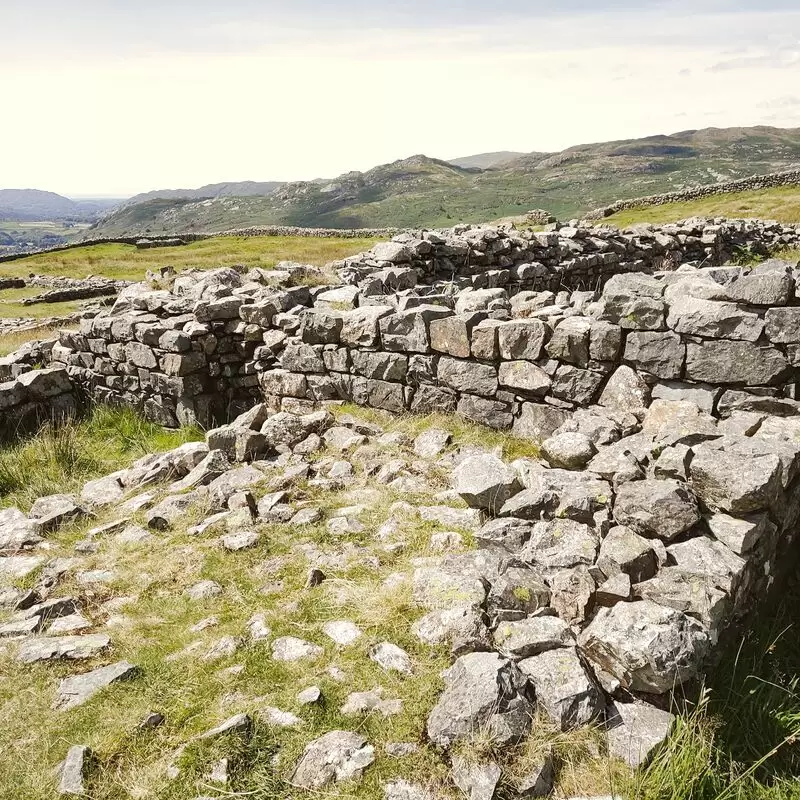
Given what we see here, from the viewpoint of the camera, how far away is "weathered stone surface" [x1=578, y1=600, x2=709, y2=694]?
3375 millimetres

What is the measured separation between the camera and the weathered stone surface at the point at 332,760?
320 cm

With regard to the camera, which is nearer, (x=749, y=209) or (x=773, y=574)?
(x=773, y=574)

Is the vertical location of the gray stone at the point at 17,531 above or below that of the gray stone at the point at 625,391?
below

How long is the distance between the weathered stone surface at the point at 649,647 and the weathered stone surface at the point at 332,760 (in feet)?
4.63

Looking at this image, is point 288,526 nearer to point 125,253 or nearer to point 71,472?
point 71,472

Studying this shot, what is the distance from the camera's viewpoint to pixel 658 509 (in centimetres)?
430

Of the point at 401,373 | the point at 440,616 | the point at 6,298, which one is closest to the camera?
the point at 440,616

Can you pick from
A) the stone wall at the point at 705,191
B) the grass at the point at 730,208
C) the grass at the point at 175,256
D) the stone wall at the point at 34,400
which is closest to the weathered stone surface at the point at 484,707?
the stone wall at the point at 34,400

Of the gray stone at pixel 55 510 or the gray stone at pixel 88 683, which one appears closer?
the gray stone at pixel 88 683

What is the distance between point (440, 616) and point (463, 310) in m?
4.88

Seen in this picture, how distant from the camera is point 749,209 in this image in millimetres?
33719

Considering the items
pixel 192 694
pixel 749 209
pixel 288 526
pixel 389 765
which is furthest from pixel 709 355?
pixel 749 209

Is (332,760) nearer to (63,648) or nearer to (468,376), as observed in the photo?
(63,648)

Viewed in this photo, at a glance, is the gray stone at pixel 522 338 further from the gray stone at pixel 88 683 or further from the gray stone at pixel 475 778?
the gray stone at pixel 88 683
